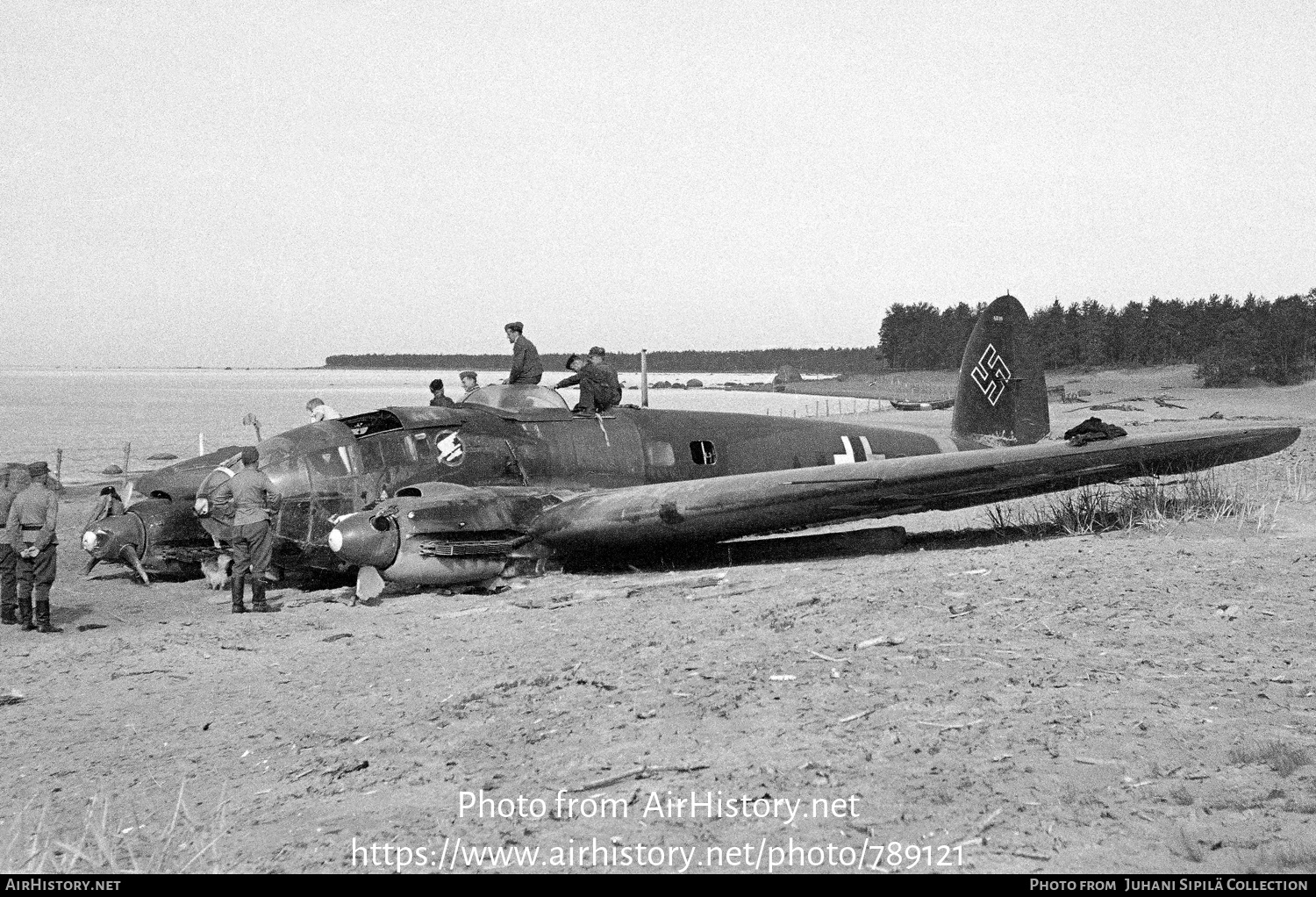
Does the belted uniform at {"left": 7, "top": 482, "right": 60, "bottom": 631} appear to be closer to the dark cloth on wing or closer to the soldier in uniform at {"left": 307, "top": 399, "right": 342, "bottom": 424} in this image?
the soldier in uniform at {"left": 307, "top": 399, "right": 342, "bottom": 424}

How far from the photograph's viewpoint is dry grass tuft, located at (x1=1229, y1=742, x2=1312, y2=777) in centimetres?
404

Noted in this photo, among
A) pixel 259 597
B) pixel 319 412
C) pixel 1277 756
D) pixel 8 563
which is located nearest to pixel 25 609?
pixel 8 563

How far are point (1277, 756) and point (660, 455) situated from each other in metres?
9.69

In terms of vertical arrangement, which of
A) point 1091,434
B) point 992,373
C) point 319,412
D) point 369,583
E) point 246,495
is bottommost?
point 369,583

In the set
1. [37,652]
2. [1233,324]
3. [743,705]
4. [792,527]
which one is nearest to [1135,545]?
[792,527]

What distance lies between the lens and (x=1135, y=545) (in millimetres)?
9141

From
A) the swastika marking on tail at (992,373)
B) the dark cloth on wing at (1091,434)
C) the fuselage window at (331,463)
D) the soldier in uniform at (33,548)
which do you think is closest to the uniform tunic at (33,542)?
the soldier in uniform at (33,548)

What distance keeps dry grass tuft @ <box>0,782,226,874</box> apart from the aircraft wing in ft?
20.0

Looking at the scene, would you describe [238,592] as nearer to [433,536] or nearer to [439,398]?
[433,536]

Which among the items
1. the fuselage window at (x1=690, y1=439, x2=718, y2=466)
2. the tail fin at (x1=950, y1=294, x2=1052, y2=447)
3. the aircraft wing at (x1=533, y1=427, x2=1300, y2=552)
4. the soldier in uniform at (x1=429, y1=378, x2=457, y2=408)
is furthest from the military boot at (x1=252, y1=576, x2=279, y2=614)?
the tail fin at (x1=950, y1=294, x2=1052, y2=447)

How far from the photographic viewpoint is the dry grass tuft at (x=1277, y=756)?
4039 millimetres

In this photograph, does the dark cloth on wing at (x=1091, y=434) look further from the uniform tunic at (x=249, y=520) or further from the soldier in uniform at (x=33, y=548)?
the soldier in uniform at (x=33, y=548)

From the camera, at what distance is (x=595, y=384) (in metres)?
13.2
